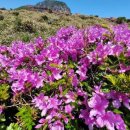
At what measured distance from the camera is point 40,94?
281cm

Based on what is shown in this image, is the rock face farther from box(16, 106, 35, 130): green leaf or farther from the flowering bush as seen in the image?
box(16, 106, 35, 130): green leaf

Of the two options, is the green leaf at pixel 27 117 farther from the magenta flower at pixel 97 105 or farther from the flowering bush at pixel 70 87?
the magenta flower at pixel 97 105

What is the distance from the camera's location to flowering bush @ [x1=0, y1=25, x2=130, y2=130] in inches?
104

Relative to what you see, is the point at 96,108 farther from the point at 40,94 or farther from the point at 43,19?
the point at 43,19

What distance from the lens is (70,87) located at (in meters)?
2.90

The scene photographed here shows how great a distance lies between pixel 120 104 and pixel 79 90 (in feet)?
1.19

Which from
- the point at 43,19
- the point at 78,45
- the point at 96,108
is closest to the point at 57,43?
the point at 78,45

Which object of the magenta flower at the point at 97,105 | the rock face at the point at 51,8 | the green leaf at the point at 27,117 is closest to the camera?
the magenta flower at the point at 97,105

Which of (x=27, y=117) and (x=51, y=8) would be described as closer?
(x=27, y=117)

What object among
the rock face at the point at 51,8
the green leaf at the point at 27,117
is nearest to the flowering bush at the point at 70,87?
the green leaf at the point at 27,117

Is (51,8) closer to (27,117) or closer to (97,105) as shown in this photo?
(27,117)

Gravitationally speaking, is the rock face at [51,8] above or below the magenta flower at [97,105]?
above

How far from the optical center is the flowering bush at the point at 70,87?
8.66 ft

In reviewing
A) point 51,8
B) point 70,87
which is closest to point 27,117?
point 70,87
